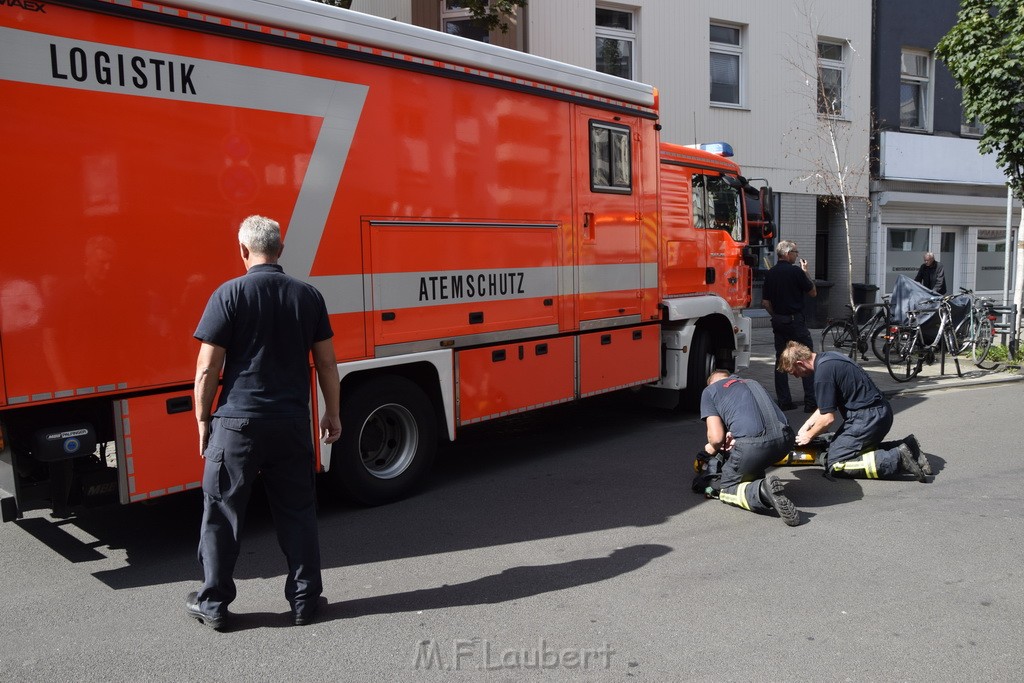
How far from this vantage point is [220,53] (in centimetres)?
506

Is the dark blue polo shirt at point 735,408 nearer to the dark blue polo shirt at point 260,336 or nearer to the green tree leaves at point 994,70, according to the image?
the dark blue polo shirt at point 260,336

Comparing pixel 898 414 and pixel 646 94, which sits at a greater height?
pixel 646 94

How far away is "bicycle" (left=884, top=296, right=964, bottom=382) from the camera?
39.1 ft

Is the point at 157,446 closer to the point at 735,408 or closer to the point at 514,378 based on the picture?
the point at 514,378

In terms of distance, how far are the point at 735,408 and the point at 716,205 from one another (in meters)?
4.26

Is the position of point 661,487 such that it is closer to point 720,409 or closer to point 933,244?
point 720,409

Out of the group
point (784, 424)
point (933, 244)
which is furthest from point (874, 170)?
point (784, 424)

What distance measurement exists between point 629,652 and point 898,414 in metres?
6.80

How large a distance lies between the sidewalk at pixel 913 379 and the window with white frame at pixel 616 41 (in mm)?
5762

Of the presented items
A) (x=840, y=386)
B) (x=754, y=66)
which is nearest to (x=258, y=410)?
(x=840, y=386)

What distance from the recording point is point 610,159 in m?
7.87

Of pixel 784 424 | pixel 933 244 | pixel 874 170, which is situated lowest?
pixel 784 424

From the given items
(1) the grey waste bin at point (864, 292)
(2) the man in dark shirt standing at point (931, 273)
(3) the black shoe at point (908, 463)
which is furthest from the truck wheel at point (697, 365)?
(1) the grey waste bin at point (864, 292)

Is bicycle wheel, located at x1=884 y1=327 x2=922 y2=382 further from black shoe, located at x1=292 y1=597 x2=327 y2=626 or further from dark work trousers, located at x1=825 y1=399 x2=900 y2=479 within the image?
black shoe, located at x1=292 y1=597 x2=327 y2=626
